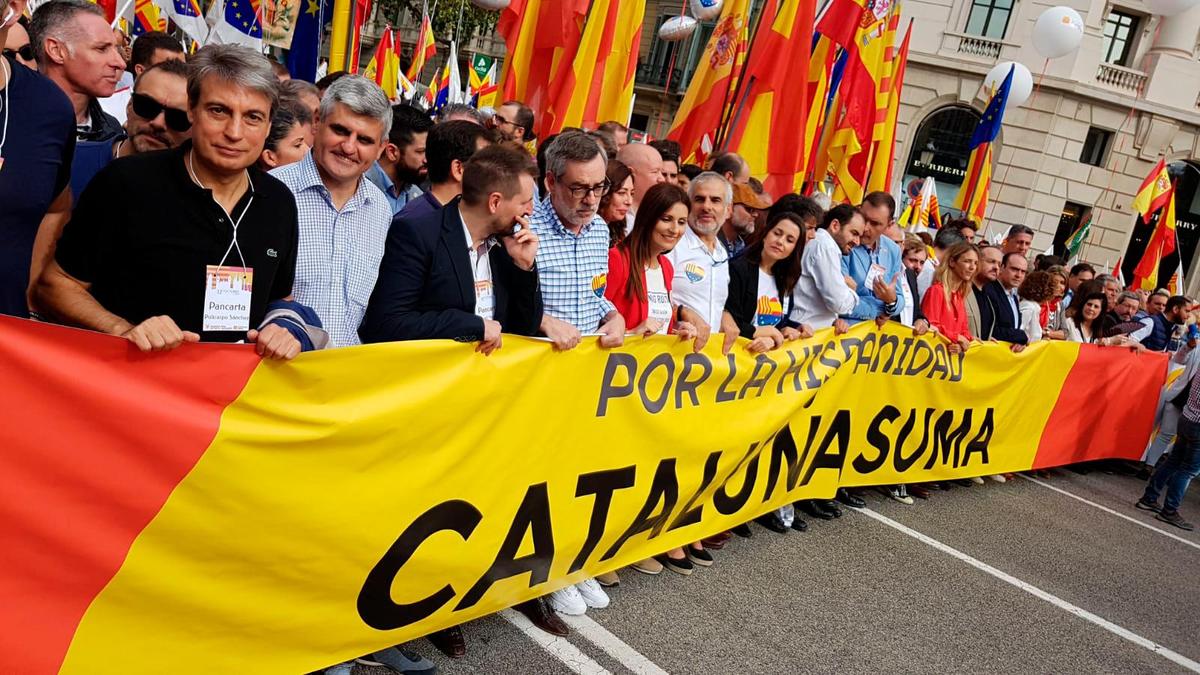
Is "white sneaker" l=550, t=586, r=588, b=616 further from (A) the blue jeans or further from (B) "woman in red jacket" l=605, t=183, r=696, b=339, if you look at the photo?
(A) the blue jeans

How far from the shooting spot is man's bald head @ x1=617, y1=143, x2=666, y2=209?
457 centimetres

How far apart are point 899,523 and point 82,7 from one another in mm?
5444

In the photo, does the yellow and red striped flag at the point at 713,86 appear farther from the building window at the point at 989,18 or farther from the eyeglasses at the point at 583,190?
the building window at the point at 989,18

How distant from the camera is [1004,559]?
5.74 metres

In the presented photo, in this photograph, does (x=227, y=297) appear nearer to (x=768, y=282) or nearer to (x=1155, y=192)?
(x=768, y=282)

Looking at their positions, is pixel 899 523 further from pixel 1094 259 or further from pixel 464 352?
pixel 1094 259

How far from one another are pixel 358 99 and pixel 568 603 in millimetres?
2227

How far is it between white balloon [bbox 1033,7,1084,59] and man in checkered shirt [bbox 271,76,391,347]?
19.4 m

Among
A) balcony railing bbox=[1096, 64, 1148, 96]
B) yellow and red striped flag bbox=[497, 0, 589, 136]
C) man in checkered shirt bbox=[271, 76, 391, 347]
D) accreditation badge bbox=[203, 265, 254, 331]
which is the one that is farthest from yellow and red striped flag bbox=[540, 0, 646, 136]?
balcony railing bbox=[1096, 64, 1148, 96]

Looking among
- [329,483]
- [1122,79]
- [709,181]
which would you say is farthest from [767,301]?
[1122,79]

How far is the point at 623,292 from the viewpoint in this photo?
162 inches

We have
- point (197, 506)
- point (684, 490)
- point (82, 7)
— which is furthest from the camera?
point (684, 490)

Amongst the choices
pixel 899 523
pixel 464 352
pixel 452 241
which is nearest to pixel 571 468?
pixel 464 352

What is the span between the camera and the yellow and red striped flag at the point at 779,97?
759cm
